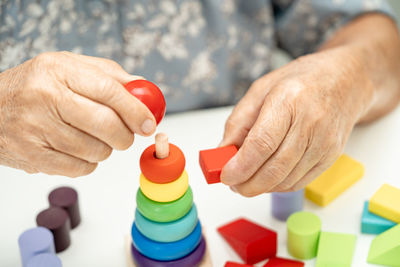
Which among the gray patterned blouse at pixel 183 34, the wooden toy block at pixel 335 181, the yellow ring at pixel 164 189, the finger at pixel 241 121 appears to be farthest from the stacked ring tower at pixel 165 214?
the gray patterned blouse at pixel 183 34

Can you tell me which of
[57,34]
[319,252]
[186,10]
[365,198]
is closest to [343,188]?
[365,198]

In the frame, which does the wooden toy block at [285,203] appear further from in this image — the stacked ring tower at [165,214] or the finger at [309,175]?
the stacked ring tower at [165,214]

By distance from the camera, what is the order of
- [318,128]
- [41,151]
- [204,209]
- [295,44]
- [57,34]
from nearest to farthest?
[41,151] < [318,128] < [204,209] < [57,34] < [295,44]

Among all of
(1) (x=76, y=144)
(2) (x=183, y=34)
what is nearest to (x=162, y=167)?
(1) (x=76, y=144)

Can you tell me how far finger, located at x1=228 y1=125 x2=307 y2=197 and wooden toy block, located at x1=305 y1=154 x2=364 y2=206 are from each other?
6.8 inches

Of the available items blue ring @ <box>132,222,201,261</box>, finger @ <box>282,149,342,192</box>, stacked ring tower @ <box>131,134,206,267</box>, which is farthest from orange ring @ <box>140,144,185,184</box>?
finger @ <box>282,149,342,192</box>

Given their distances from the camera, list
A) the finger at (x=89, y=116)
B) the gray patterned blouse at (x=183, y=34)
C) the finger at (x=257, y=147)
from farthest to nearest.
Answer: the gray patterned blouse at (x=183, y=34)
the finger at (x=257, y=147)
the finger at (x=89, y=116)

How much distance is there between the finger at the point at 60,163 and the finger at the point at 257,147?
0.22 meters

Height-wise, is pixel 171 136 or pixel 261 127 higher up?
pixel 261 127

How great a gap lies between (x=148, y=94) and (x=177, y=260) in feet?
0.99

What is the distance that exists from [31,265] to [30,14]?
21.5 inches

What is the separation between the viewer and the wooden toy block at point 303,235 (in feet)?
2.84

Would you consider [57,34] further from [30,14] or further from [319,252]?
[319,252]

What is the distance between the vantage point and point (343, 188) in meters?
1.01
